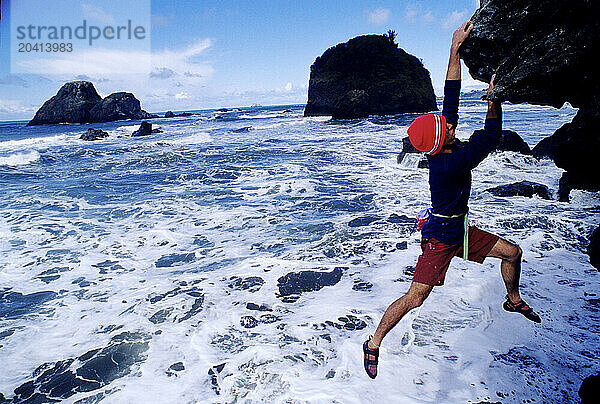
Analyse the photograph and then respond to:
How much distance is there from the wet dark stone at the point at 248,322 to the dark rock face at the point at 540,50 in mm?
3903

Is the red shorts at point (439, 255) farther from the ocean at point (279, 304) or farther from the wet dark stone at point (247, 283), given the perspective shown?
the wet dark stone at point (247, 283)

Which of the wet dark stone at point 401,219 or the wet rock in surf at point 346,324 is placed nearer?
the wet rock in surf at point 346,324

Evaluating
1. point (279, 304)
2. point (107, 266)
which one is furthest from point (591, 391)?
point (107, 266)

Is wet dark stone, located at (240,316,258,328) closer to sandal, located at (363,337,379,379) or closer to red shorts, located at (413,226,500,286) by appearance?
sandal, located at (363,337,379,379)

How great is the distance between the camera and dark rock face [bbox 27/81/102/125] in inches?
3105

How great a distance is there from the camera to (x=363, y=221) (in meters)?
7.82

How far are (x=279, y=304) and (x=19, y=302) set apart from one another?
12.3 feet

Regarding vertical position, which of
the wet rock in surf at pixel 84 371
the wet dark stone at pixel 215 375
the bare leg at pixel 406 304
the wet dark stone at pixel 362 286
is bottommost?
the wet rock in surf at pixel 84 371

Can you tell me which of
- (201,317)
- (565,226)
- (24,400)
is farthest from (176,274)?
(565,226)

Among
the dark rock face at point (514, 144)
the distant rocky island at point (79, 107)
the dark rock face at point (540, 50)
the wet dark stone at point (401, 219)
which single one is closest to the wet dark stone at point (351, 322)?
the dark rock face at point (540, 50)

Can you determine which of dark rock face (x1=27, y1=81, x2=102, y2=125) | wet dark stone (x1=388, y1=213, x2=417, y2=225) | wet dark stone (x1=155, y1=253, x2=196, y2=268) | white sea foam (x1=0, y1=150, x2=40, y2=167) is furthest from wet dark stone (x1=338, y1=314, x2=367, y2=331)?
dark rock face (x1=27, y1=81, x2=102, y2=125)

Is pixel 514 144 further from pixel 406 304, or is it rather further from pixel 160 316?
pixel 160 316

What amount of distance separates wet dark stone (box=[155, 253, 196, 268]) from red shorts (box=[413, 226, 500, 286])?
4439 mm

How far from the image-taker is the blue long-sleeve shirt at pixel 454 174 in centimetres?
274
